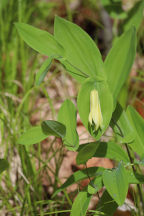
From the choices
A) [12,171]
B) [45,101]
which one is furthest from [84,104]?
[45,101]

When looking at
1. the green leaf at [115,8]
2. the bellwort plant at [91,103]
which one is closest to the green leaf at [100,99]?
the bellwort plant at [91,103]

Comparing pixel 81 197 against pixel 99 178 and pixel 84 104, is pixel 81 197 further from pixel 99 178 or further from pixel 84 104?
pixel 84 104

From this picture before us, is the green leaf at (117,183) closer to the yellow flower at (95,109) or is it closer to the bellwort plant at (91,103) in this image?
the bellwort plant at (91,103)

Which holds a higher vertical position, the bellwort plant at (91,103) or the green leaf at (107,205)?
the bellwort plant at (91,103)

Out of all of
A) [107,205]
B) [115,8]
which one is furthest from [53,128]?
[115,8]

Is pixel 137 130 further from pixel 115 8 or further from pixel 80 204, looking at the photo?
pixel 115 8

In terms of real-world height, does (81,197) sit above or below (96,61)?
below
